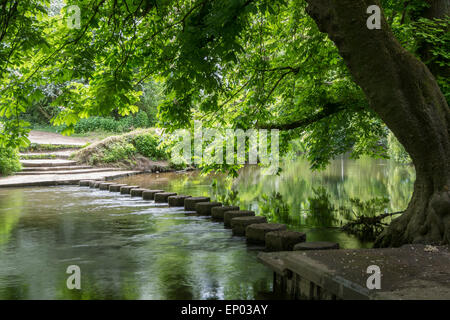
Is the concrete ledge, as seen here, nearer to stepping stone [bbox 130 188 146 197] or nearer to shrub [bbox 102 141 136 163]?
stepping stone [bbox 130 188 146 197]

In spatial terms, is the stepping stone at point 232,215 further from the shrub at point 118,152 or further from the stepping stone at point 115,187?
the shrub at point 118,152

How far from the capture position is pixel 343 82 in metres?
10.3

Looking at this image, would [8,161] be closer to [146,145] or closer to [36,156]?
[36,156]

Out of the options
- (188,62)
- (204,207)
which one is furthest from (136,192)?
(188,62)

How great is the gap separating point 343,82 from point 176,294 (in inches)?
276

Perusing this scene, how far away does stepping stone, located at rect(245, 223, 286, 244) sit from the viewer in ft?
25.6

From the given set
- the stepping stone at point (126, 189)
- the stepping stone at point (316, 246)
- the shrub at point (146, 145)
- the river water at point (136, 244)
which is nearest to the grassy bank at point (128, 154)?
the shrub at point (146, 145)

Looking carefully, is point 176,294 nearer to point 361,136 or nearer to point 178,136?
point 178,136

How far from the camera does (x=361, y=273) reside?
4.16 m

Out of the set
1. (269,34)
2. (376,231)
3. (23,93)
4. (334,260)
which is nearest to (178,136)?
(269,34)

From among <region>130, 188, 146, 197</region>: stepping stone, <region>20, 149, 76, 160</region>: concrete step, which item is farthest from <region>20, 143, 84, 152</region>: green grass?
<region>130, 188, 146, 197</region>: stepping stone

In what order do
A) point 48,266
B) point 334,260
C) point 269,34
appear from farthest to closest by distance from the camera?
1. point 269,34
2. point 48,266
3. point 334,260

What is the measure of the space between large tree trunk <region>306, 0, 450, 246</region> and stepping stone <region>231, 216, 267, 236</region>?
346 cm

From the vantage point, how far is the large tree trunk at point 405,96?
525 centimetres
